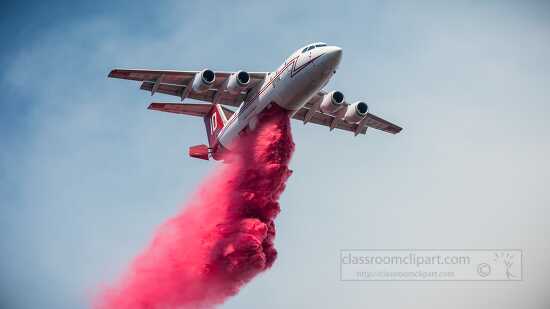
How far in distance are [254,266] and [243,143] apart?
336cm

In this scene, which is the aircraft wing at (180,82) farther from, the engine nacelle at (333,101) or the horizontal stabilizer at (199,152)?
the engine nacelle at (333,101)

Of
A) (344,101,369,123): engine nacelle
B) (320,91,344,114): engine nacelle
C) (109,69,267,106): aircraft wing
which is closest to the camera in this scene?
(109,69,267,106): aircraft wing

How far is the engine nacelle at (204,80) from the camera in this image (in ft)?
59.8

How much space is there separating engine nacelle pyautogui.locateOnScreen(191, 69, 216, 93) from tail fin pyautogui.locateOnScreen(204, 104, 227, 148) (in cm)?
253

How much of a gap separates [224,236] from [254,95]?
3.90 m

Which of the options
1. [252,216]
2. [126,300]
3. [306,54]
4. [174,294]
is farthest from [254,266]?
[306,54]

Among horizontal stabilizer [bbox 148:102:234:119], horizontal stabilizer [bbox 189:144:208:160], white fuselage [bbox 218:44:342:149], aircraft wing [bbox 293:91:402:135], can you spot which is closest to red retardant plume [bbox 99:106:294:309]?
white fuselage [bbox 218:44:342:149]

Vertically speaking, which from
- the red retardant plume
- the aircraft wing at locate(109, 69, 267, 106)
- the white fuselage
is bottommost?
the red retardant plume

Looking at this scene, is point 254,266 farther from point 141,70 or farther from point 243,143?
point 141,70

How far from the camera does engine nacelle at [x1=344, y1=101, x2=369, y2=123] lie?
20.2 meters

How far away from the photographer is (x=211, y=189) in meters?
20.0

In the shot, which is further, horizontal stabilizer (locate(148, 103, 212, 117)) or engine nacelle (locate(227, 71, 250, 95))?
horizontal stabilizer (locate(148, 103, 212, 117))

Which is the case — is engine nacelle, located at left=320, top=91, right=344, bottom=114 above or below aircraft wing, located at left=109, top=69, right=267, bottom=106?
below

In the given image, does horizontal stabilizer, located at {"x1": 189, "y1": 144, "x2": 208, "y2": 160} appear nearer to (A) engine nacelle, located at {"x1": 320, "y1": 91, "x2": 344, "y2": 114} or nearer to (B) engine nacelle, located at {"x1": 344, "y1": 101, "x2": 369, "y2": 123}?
(A) engine nacelle, located at {"x1": 320, "y1": 91, "x2": 344, "y2": 114}
